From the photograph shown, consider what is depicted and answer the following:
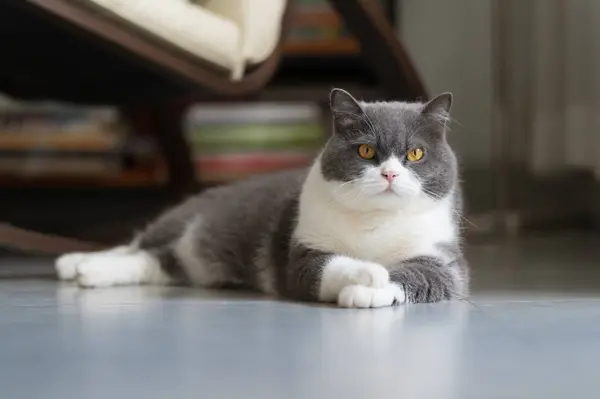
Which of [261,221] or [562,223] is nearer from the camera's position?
[261,221]

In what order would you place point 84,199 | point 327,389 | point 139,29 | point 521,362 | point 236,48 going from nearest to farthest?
point 327,389 < point 521,362 < point 139,29 < point 236,48 < point 84,199

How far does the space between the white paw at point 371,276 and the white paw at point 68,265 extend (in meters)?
0.62

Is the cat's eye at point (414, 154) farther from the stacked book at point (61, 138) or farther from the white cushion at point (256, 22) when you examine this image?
the stacked book at point (61, 138)

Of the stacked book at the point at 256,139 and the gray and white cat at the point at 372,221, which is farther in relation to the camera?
the stacked book at the point at 256,139

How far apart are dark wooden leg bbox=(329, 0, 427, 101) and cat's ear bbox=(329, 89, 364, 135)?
0.71 m

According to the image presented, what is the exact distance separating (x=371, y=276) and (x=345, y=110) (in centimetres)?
28

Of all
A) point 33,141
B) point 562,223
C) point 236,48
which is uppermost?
point 236,48

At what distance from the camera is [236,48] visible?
5.90 ft

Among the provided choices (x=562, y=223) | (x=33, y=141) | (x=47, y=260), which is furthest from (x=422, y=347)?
(x=33, y=141)

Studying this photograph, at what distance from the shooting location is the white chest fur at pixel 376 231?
4.25 ft

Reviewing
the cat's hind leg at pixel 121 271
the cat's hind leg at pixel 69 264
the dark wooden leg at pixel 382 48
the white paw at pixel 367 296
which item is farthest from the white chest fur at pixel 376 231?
the dark wooden leg at pixel 382 48

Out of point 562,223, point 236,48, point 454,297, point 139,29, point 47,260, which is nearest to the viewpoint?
point 454,297

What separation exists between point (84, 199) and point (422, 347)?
7.66 feet

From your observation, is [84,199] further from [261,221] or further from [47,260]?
[261,221]
